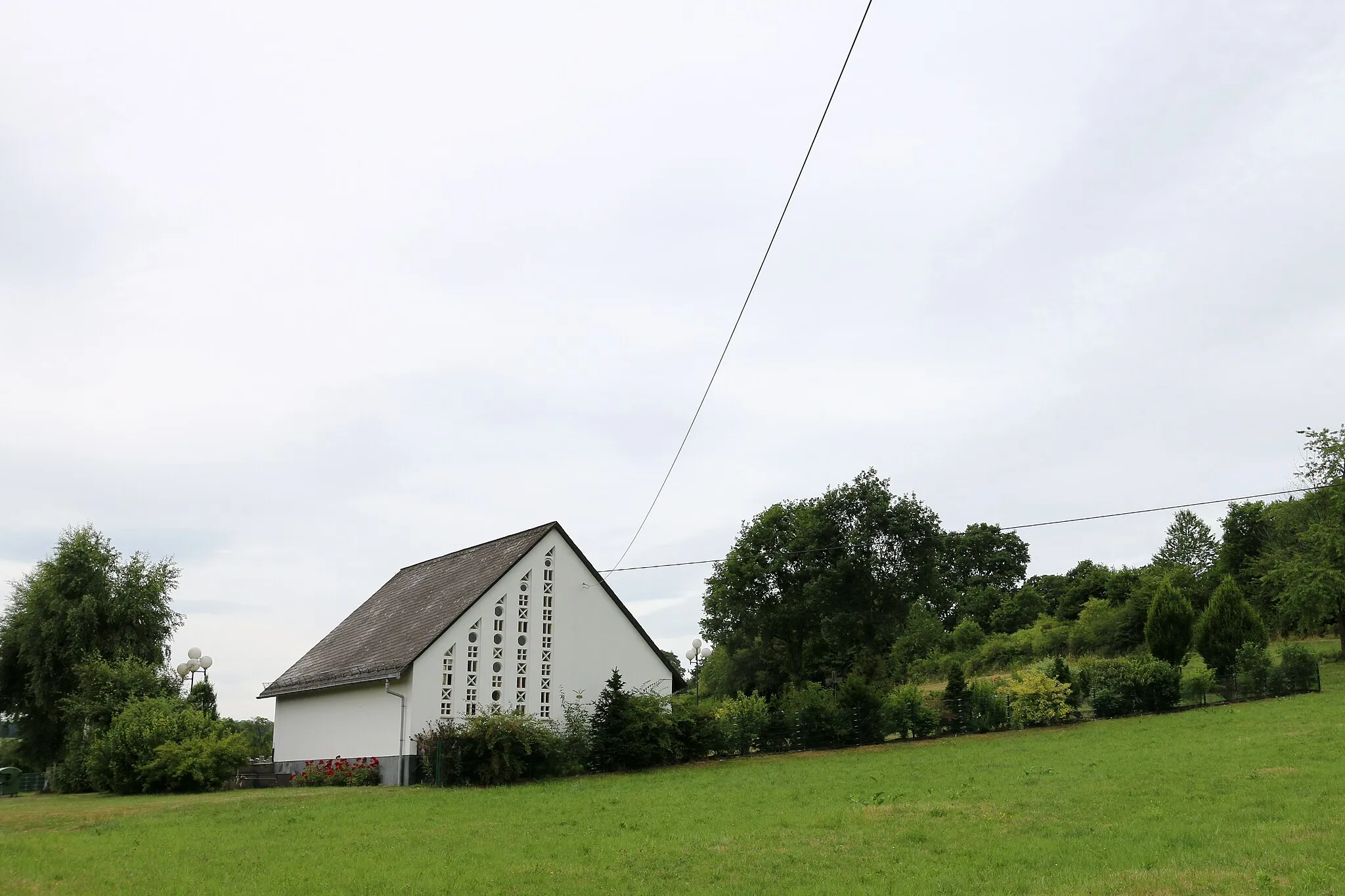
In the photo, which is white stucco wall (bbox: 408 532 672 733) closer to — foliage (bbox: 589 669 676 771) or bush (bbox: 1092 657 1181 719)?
foliage (bbox: 589 669 676 771)

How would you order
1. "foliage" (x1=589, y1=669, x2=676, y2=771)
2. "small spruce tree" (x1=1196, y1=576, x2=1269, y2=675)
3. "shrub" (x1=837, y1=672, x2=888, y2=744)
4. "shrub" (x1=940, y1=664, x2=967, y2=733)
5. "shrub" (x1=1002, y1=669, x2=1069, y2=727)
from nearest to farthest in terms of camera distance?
"foliage" (x1=589, y1=669, x2=676, y2=771)
"shrub" (x1=837, y1=672, x2=888, y2=744)
"shrub" (x1=1002, y1=669, x2=1069, y2=727)
"shrub" (x1=940, y1=664, x2=967, y2=733)
"small spruce tree" (x1=1196, y1=576, x2=1269, y2=675)

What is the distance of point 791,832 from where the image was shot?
13789mm

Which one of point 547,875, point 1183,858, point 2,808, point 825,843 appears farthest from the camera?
point 2,808

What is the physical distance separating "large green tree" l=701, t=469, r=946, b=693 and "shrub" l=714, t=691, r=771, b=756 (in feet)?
36.0

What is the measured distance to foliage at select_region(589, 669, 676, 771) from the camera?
26.1 m

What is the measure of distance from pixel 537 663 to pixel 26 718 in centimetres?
2004

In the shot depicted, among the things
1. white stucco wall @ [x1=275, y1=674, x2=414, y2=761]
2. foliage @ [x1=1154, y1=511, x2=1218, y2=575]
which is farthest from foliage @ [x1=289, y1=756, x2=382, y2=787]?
foliage @ [x1=1154, y1=511, x2=1218, y2=575]

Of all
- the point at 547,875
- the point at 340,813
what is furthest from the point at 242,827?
the point at 547,875

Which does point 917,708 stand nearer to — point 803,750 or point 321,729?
point 803,750

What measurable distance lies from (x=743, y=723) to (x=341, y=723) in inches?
457

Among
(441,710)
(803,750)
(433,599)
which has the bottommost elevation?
(803,750)

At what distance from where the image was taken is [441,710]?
84.0ft

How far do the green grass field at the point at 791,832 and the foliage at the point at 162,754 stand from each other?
84.0 inches

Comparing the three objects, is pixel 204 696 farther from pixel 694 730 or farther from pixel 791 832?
pixel 791 832
